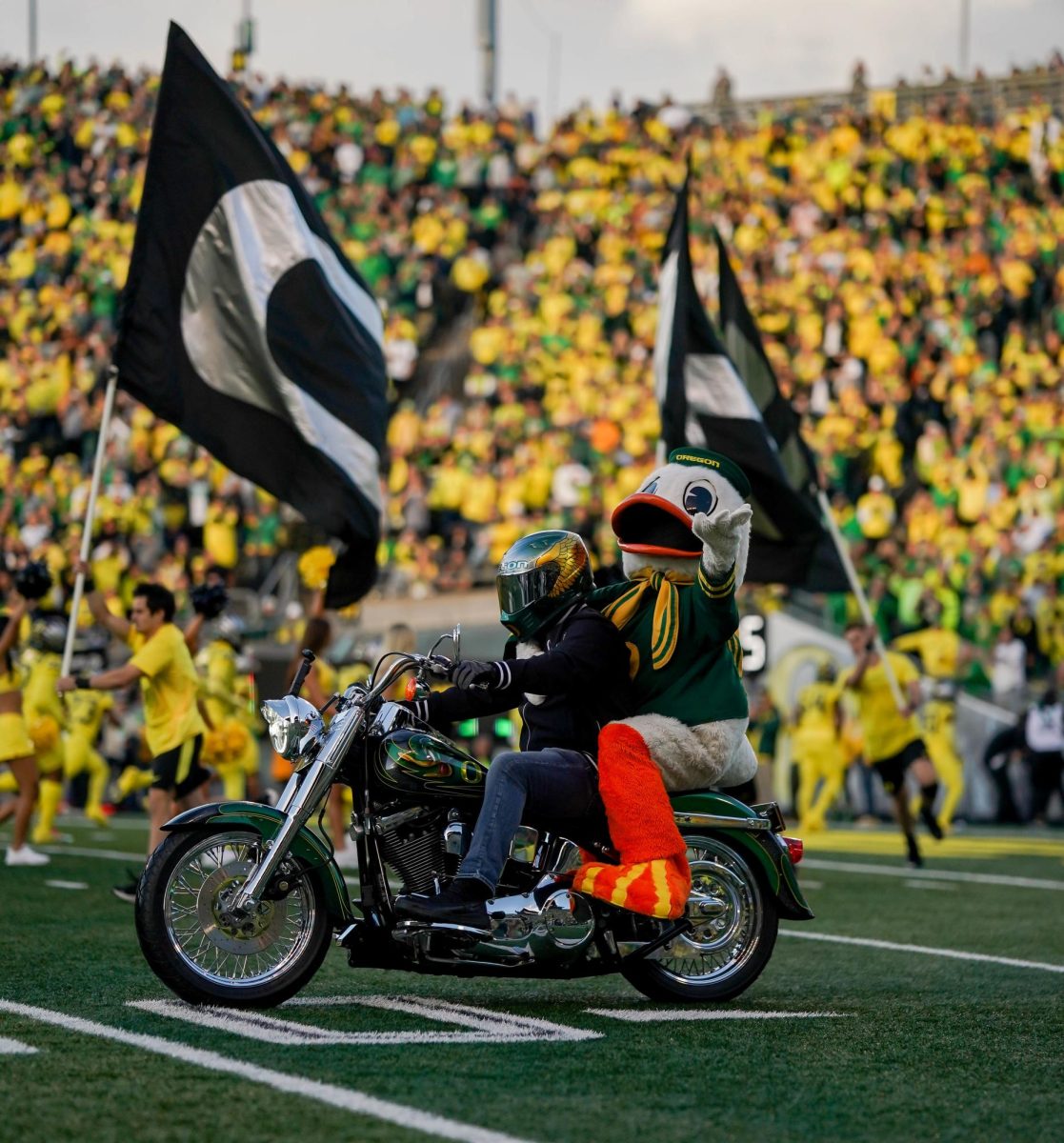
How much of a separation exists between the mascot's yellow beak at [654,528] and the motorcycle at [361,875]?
0.92m

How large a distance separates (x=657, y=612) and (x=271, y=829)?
1.46 m

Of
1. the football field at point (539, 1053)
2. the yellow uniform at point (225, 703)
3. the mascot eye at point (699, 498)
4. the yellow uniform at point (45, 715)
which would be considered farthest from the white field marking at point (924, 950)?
the yellow uniform at point (45, 715)

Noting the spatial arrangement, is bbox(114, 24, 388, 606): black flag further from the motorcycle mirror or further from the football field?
the motorcycle mirror

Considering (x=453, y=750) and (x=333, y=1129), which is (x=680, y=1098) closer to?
(x=333, y=1129)

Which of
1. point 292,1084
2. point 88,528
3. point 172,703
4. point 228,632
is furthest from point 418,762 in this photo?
point 228,632

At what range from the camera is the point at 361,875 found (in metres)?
6.39

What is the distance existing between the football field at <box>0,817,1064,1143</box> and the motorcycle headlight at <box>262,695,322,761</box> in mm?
819

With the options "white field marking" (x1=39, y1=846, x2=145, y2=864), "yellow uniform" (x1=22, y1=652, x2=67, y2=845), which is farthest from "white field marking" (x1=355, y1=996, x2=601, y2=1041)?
"yellow uniform" (x1=22, y1=652, x2=67, y2=845)

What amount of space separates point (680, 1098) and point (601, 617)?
1961 mm

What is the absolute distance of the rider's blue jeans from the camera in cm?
630

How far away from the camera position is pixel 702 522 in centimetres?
616

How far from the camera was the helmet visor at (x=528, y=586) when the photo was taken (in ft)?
21.6

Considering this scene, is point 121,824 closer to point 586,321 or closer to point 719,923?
point 586,321

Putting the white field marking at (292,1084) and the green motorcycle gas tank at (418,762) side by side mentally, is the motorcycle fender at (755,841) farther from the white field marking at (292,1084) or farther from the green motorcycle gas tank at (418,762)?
the white field marking at (292,1084)
